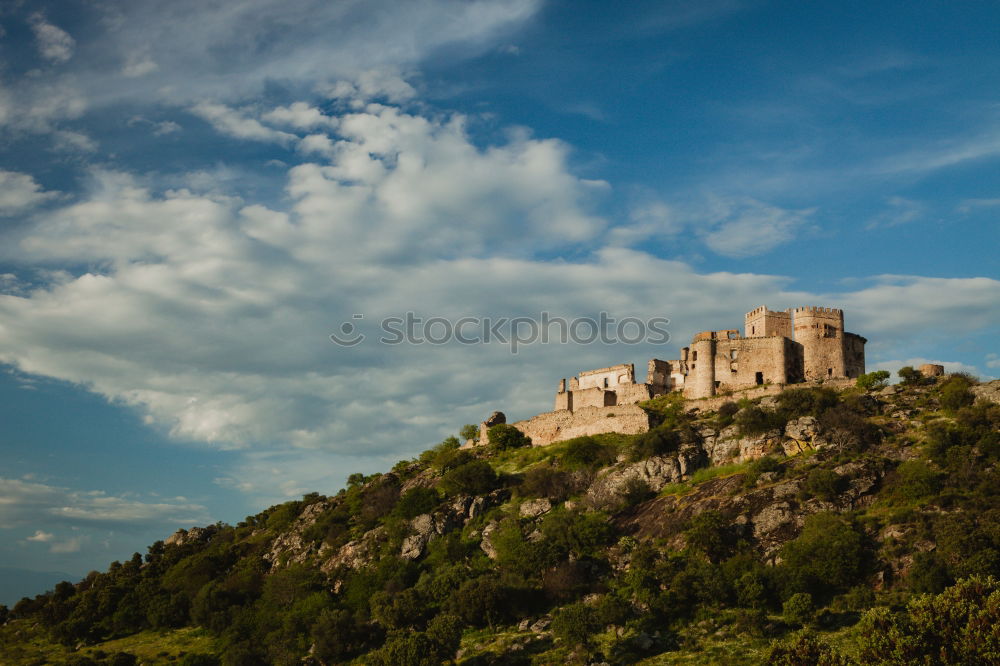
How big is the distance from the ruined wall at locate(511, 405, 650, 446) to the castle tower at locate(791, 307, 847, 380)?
1837cm

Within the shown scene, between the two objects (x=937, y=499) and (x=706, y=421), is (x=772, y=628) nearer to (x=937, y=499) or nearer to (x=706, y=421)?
(x=937, y=499)

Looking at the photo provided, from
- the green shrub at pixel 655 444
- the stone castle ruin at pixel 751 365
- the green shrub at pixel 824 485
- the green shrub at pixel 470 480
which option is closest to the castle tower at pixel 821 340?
the stone castle ruin at pixel 751 365

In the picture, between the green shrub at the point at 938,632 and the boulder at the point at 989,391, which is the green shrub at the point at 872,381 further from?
the green shrub at the point at 938,632

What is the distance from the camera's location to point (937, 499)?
62000 mm

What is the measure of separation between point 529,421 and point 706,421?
23092 mm

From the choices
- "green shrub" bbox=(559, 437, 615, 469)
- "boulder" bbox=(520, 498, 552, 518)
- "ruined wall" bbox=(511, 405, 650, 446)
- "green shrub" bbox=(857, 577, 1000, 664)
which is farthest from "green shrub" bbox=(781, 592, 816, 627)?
"ruined wall" bbox=(511, 405, 650, 446)

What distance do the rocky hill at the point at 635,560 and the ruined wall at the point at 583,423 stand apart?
6.26 ft

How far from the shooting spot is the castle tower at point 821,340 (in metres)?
89.2

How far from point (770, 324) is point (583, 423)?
22729mm

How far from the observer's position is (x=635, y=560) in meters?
65.8

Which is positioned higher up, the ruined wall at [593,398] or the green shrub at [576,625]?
the ruined wall at [593,398]

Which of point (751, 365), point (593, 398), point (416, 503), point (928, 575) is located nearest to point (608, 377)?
point (593, 398)

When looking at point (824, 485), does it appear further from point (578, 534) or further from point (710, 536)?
point (578, 534)

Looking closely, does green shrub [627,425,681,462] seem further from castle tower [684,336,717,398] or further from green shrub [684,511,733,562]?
green shrub [684,511,733,562]
